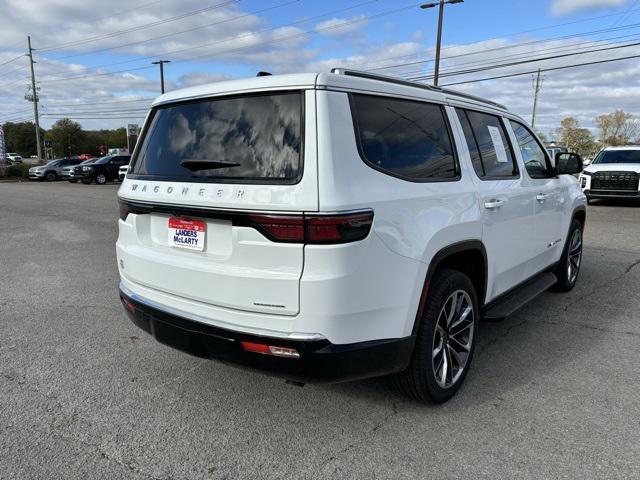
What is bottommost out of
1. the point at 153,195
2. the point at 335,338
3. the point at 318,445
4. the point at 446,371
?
the point at 318,445

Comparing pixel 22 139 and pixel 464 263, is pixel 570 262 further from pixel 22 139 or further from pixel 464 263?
pixel 22 139

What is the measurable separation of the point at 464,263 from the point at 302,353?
1.49 m

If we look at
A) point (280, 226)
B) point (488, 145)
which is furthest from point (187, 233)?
point (488, 145)

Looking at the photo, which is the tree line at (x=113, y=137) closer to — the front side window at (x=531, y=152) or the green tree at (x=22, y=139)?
the green tree at (x=22, y=139)

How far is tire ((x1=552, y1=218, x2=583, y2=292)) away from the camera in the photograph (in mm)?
5309

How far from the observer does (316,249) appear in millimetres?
2283

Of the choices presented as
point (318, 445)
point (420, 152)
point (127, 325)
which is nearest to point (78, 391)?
point (127, 325)

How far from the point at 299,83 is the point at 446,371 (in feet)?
6.38

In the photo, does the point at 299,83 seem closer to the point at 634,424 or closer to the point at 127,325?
the point at 634,424

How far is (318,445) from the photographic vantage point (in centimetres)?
266

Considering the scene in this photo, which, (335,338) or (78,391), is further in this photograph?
(78,391)

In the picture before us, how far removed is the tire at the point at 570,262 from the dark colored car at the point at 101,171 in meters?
27.9

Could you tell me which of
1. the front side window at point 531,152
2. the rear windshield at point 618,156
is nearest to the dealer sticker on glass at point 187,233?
the front side window at point 531,152

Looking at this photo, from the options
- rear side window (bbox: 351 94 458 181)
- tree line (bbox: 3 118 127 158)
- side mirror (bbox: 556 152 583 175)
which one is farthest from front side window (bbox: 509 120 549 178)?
tree line (bbox: 3 118 127 158)
